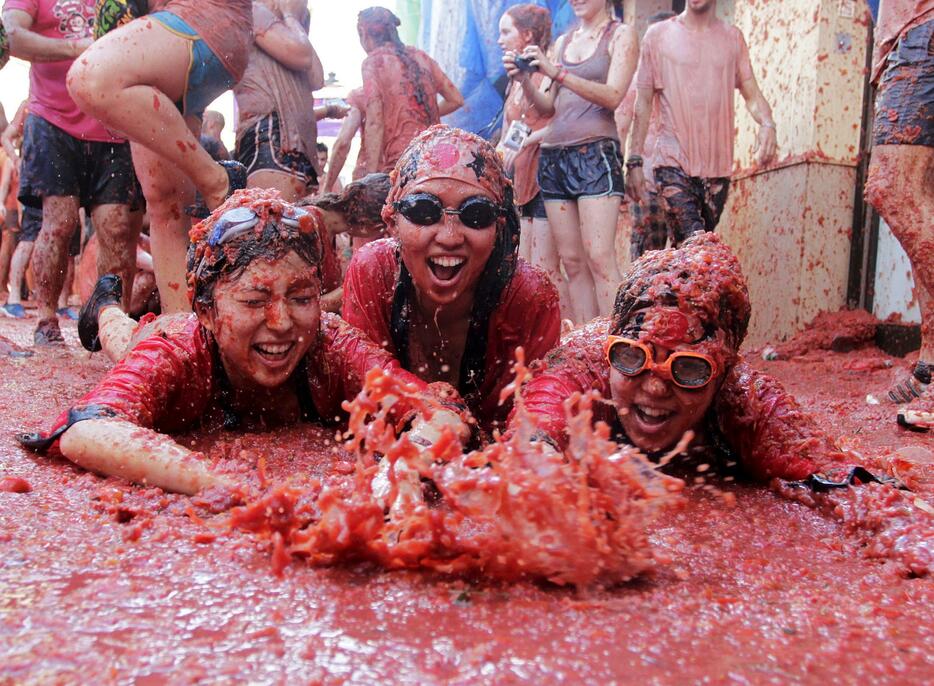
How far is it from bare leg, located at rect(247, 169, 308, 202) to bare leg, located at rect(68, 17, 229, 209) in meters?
0.93

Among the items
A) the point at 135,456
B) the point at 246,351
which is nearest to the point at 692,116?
the point at 246,351

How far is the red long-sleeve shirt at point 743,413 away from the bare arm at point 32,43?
4087mm

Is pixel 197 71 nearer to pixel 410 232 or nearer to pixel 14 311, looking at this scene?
pixel 410 232

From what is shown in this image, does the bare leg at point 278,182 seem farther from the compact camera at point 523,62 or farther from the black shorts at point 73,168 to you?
the compact camera at point 523,62

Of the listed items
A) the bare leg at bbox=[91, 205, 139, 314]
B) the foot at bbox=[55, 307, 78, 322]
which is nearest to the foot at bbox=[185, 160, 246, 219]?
the bare leg at bbox=[91, 205, 139, 314]

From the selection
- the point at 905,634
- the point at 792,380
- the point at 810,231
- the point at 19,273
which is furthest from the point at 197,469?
the point at 19,273

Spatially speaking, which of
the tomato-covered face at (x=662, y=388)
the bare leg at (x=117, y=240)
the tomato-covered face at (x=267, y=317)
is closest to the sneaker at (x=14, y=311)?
the bare leg at (x=117, y=240)

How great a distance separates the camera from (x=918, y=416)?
358 cm

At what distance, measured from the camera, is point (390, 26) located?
638cm

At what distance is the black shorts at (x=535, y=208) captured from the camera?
20.8 feet

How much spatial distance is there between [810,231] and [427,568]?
6149mm

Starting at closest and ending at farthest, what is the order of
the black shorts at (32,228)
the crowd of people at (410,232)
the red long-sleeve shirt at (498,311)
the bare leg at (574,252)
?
the crowd of people at (410,232), the red long-sleeve shirt at (498,311), the bare leg at (574,252), the black shorts at (32,228)

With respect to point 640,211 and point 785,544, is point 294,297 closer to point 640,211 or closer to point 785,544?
point 785,544

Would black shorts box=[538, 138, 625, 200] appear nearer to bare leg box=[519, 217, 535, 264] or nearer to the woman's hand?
the woman's hand
